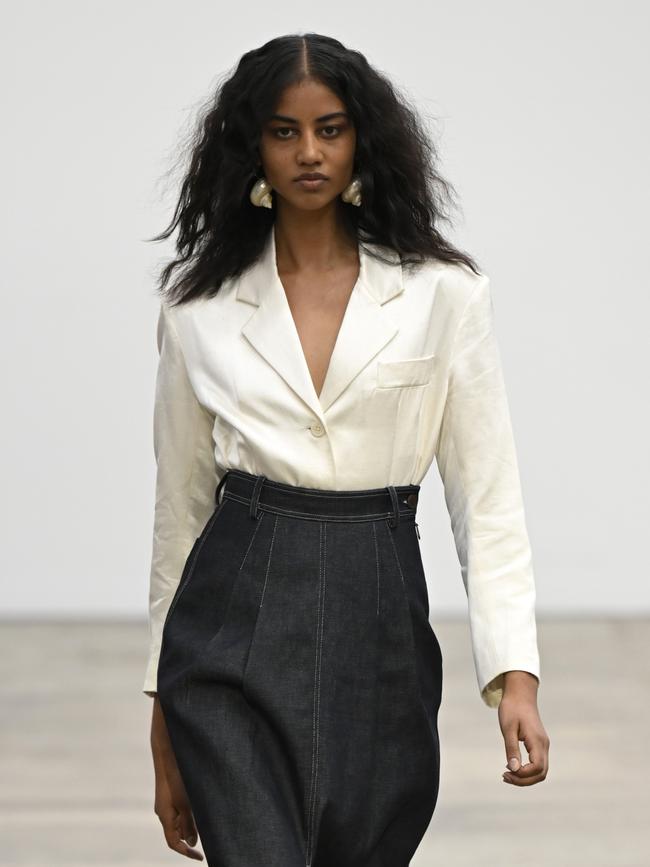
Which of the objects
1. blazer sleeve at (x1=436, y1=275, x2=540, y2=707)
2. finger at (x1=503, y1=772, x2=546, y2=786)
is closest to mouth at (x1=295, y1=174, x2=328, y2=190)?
blazer sleeve at (x1=436, y1=275, x2=540, y2=707)

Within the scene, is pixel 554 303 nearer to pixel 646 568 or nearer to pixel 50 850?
pixel 646 568

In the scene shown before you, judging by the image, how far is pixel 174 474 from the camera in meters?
2.30

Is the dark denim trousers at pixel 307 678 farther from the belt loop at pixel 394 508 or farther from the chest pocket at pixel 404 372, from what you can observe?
the chest pocket at pixel 404 372

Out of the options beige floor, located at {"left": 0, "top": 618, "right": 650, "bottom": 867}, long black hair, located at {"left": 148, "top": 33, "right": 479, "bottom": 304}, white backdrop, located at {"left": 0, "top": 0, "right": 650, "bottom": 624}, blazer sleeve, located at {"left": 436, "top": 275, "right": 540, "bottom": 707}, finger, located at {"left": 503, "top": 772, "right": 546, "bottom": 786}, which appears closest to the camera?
finger, located at {"left": 503, "top": 772, "right": 546, "bottom": 786}

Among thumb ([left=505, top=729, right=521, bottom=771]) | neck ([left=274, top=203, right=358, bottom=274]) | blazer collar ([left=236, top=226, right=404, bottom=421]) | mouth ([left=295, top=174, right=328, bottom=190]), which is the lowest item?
thumb ([left=505, top=729, right=521, bottom=771])

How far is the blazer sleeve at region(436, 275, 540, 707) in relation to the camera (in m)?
2.10

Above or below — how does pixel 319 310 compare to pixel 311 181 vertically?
below

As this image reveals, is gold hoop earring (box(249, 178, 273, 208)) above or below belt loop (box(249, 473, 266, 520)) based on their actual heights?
above

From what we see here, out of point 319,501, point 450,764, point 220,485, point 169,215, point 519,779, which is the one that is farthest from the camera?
point 169,215

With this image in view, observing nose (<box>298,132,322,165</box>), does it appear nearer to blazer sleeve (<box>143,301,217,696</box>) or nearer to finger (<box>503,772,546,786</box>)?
blazer sleeve (<box>143,301,217,696</box>)

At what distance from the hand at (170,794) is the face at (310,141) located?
2.13 feet

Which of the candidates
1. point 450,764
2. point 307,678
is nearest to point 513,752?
point 307,678

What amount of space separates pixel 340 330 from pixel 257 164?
26 cm

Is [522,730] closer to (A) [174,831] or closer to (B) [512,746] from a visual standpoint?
(B) [512,746]
